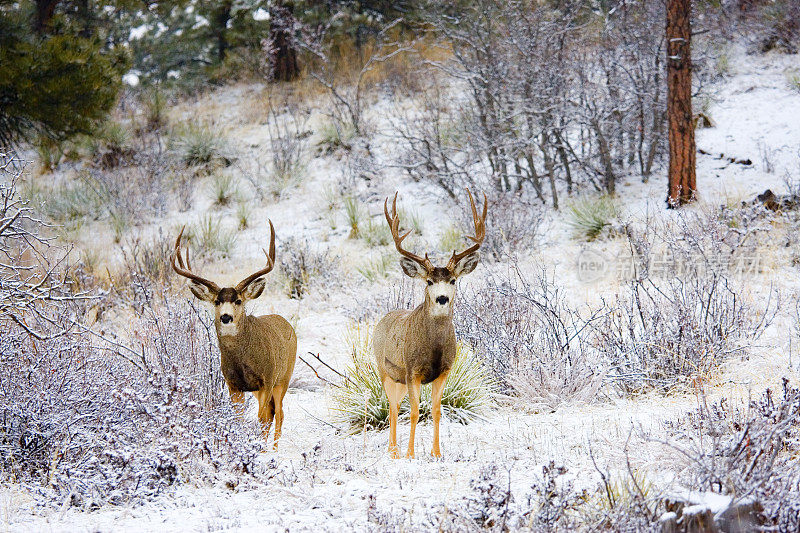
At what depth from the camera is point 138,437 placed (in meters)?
3.92

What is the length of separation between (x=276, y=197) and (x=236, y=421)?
34.9ft

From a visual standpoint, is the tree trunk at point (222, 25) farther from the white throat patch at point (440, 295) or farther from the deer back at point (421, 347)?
the white throat patch at point (440, 295)

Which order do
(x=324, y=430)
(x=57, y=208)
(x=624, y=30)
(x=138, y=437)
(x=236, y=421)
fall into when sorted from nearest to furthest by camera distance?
(x=138, y=437) → (x=236, y=421) → (x=324, y=430) → (x=624, y=30) → (x=57, y=208)

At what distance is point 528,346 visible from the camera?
634 cm

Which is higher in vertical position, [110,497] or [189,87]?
[189,87]

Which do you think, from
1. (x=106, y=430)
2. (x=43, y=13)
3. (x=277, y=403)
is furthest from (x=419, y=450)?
(x=43, y=13)

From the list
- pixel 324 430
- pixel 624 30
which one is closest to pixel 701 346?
pixel 324 430

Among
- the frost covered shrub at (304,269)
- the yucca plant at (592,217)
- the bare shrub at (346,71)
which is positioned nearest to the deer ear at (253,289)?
the frost covered shrub at (304,269)

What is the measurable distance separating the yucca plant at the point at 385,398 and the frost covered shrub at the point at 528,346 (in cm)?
34

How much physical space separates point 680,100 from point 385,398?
742cm

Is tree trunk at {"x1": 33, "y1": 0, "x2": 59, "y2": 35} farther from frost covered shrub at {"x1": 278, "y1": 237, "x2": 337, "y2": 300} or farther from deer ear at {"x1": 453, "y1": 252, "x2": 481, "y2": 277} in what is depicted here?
deer ear at {"x1": 453, "y1": 252, "x2": 481, "y2": 277}

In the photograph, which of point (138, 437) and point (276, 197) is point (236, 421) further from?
point (276, 197)

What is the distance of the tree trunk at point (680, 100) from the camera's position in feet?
35.3

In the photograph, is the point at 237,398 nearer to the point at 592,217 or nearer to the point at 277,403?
the point at 277,403
